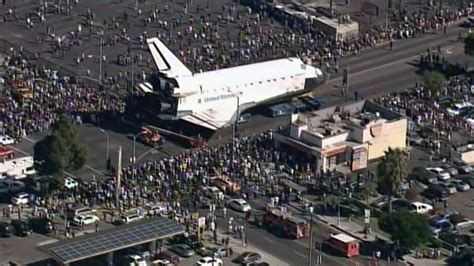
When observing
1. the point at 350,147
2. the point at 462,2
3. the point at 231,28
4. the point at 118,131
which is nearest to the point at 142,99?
the point at 118,131

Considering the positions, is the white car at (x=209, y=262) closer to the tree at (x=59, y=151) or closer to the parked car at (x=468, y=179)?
the tree at (x=59, y=151)

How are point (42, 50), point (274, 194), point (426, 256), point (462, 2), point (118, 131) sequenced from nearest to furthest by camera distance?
point (426, 256), point (274, 194), point (118, 131), point (42, 50), point (462, 2)

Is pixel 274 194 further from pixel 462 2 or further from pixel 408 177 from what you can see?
pixel 462 2

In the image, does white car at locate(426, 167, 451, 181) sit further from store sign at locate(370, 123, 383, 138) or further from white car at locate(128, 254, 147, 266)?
white car at locate(128, 254, 147, 266)

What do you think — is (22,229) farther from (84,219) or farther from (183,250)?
(183,250)

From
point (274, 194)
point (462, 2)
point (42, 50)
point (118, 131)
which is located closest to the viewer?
point (274, 194)

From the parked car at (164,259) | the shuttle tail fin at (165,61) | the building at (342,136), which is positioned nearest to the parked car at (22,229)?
the parked car at (164,259)
